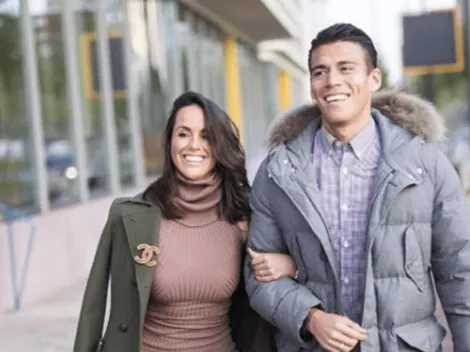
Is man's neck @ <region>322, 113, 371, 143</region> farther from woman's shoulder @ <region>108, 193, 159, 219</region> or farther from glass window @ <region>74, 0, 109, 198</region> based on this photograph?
glass window @ <region>74, 0, 109, 198</region>

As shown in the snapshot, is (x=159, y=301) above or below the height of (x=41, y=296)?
above

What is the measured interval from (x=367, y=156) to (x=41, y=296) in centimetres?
583

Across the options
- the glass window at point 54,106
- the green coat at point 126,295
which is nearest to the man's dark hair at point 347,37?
the green coat at point 126,295

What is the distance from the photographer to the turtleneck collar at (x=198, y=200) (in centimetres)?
254

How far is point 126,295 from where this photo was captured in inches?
97.3

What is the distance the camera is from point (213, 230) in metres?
2.56

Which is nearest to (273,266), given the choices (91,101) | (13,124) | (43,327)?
(43,327)

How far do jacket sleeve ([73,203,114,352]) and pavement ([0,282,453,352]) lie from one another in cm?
319

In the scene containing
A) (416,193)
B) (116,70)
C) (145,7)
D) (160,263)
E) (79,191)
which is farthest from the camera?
(145,7)

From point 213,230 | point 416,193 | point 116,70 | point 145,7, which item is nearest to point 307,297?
point 416,193

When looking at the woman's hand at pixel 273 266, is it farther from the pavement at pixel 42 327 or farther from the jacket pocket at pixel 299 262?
the pavement at pixel 42 327

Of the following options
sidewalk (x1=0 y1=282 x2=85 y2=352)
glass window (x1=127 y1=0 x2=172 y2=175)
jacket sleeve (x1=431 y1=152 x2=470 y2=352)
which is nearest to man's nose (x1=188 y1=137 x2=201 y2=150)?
jacket sleeve (x1=431 y1=152 x2=470 y2=352)

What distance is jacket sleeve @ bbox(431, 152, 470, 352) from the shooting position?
2008mm

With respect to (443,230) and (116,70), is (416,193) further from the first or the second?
(116,70)
